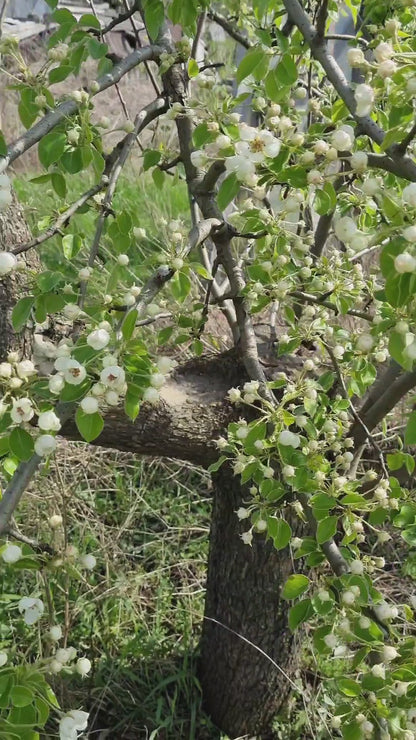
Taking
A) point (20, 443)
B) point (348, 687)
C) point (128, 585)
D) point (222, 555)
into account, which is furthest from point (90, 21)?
point (128, 585)

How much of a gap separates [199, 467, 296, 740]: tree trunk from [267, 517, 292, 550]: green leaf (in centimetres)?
52

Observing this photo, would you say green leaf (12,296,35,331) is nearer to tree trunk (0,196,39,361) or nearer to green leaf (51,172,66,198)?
green leaf (51,172,66,198)

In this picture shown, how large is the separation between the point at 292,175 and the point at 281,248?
0.25m

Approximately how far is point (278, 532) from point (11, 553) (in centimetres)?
40

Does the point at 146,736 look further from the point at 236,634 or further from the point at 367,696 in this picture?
the point at 367,696

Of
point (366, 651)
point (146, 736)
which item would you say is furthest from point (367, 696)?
point (146, 736)

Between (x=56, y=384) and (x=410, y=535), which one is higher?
(x=56, y=384)

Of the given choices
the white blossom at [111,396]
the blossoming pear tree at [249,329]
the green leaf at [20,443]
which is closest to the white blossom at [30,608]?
the blossoming pear tree at [249,329]

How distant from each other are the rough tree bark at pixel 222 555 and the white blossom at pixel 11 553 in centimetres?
53

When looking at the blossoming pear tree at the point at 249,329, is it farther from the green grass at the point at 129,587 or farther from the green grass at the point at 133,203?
the green grass at the point at 133,203

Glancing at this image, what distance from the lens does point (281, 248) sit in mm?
1111

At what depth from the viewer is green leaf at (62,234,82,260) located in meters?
1.08

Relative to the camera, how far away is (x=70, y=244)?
1088 mm

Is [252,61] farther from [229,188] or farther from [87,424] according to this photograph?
[87,424]
